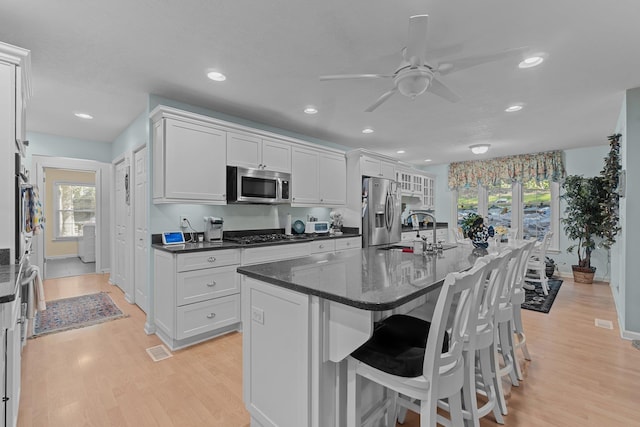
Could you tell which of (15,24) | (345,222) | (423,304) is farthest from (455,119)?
(15,24)

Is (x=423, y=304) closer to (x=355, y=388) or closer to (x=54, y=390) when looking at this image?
(x=355, y=388)

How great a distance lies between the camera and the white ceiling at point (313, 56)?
1.83 m

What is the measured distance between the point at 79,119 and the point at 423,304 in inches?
191

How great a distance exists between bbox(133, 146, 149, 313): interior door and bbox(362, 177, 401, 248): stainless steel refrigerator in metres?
3.05

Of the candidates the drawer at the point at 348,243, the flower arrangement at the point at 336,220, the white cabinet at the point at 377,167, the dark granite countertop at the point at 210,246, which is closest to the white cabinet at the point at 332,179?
the flower arrangement at the point at 336,220

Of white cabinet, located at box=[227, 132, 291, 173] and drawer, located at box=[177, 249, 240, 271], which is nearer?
drawer, located at box=[177, 249, 240, 271]

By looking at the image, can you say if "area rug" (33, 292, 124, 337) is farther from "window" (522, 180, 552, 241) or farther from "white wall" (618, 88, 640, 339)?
"window" (522, 180, 552, 241)

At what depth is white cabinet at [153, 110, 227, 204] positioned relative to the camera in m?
2.92

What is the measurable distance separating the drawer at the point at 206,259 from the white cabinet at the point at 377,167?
267cm

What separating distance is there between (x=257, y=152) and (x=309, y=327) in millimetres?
2700

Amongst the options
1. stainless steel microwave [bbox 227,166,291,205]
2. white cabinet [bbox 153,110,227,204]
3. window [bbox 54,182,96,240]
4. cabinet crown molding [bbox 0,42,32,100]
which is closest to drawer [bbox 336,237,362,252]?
stainless steel microwave [bbox 227,166,291,205]

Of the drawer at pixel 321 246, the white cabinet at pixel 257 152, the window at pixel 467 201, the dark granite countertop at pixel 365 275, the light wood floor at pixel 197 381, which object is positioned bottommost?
the light wood floor at pixel 197 381

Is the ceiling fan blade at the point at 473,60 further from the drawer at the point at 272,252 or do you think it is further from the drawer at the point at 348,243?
the drawer at the point at 348,243

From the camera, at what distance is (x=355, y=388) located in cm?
134
